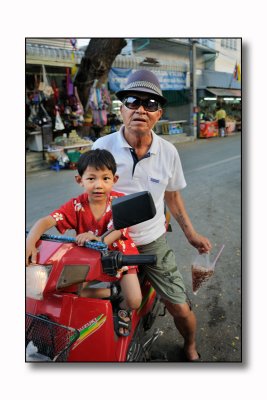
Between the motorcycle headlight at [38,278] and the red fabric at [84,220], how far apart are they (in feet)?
0.89

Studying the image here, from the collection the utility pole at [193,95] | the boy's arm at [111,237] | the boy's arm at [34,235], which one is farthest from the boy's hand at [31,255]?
the utility pole at [193,95]

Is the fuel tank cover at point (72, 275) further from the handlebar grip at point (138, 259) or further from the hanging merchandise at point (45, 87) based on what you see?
the hanging merchandise at point (45, 87)

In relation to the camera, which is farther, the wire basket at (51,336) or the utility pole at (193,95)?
the utility pole at (193,95)

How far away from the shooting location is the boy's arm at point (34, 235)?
1249mm

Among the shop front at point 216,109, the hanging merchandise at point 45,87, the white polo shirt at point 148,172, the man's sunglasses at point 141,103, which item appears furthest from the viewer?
the hanging merchandise at point 45,87

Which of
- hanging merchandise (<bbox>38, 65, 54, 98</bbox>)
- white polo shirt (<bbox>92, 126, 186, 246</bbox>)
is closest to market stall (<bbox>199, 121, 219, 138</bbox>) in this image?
white polo shirt (<bbox>92, 126, 186, 246</bbox>)

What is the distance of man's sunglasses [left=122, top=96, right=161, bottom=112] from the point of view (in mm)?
1529

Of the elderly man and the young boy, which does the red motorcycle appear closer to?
the young boy

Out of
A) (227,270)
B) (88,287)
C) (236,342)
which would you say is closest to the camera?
(88,287)

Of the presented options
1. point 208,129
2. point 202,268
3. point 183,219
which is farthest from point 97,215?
point 208,129
